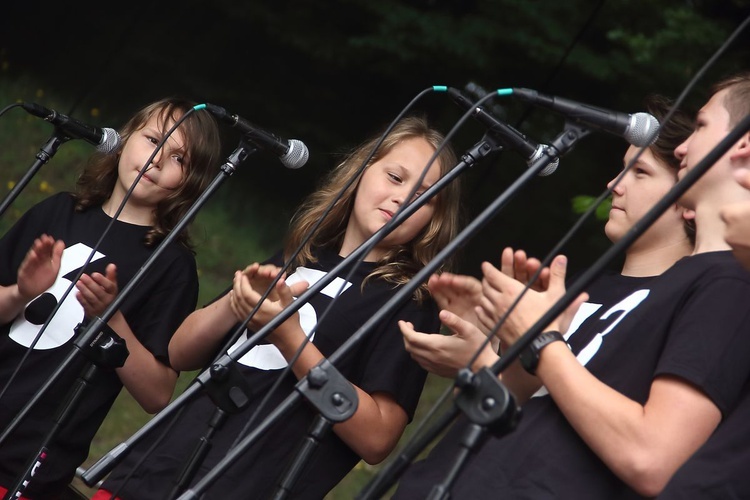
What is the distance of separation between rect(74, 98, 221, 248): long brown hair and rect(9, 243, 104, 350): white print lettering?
28cm

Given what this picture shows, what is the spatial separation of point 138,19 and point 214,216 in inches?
46.8

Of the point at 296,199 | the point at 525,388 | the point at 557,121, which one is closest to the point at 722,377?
the point at 525,388

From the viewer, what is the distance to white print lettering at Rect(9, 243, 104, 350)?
270 centimetres

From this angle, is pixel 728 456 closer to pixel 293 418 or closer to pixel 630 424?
pixel 630 424

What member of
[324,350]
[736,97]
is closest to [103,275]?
[324,350]

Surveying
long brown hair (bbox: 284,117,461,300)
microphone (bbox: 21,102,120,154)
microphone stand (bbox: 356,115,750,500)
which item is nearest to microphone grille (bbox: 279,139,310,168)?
long brown hair (bbox: 284,117,461,300)

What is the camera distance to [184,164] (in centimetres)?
297

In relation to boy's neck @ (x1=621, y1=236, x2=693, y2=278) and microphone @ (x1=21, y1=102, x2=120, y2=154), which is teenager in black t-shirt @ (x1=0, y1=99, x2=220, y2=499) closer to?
microphone @ (x1=21, y1=102, x2=120, y2=154)

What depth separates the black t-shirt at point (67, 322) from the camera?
2643 mm

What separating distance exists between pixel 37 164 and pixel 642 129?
1.57m

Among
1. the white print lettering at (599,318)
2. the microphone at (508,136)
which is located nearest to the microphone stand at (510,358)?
the white print lettering at (599,318)

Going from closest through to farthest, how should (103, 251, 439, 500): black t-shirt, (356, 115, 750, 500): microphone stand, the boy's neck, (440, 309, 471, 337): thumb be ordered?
(356, 115, 750, 500): microphone stand < (440, 309, 471, 337): thumb < the boy's neck < (103, 251, 439, 500): black t-shirt

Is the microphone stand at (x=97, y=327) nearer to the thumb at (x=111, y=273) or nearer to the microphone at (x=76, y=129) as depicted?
the thumb at (x=111, y=273)

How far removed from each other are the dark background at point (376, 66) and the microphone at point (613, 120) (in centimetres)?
261
